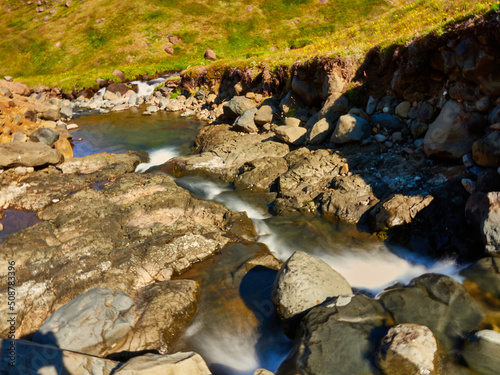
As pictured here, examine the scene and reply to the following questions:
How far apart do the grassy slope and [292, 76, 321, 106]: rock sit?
33.0 metres

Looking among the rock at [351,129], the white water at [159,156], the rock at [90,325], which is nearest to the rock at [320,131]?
the rock at [351,129]

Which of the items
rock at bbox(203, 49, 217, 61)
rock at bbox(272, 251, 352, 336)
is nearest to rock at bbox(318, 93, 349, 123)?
rock at bbox(272, 251, 352, 336)

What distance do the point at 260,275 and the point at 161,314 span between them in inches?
119

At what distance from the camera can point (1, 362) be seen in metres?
6.08

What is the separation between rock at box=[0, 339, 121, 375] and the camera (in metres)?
6.11

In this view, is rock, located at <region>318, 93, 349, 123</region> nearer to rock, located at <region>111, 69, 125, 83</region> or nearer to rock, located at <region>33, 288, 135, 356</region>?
rock, located at <region>33, 288, 135, 356</region>

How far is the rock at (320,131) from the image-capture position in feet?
54.0

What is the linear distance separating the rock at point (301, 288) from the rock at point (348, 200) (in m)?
3.97

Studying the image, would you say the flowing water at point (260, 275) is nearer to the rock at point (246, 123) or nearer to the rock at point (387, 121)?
the rock at point (387, 121)

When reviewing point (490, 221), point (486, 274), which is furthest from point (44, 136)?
point (486, 274)

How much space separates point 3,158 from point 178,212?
11003 mm

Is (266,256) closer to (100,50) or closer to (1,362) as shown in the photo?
(1,362)

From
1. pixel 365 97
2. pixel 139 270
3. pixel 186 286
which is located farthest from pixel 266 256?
pixel 365 97

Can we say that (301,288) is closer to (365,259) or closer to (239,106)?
(365,259)
